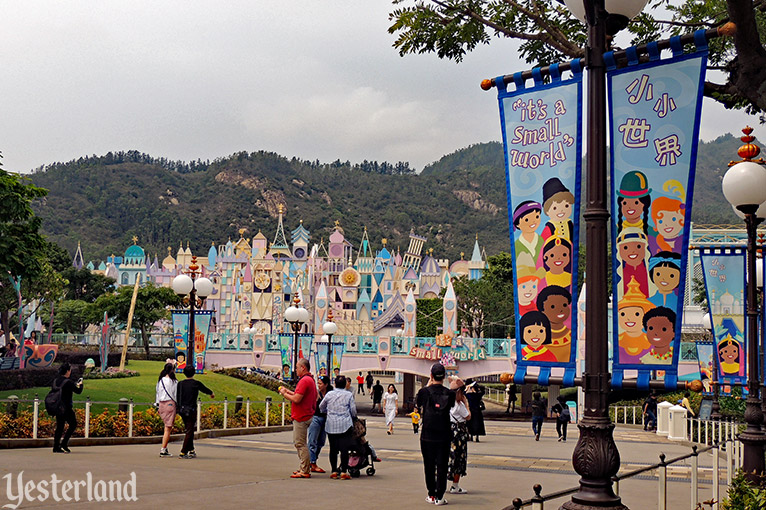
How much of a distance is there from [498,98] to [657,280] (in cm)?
230

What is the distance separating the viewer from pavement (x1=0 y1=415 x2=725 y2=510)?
32.7 ft

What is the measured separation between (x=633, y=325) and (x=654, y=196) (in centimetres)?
108

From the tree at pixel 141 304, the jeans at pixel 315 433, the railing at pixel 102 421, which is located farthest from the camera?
the tree at pixel 141 304

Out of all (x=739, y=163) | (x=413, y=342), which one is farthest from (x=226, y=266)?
(x=739, y=163)

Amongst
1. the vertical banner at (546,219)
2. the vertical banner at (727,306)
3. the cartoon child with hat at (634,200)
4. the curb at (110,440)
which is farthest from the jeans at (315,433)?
the cartoon child with hat at (634,200)

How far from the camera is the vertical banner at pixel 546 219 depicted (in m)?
6.93

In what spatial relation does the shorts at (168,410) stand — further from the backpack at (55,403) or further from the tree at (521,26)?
the tree at (521,26)

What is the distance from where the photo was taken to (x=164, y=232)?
175375 millimetres

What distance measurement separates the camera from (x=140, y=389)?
105 ft

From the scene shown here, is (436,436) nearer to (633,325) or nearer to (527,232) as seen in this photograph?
(527,232)

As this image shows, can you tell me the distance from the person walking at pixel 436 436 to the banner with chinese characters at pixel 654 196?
3621 millimetres

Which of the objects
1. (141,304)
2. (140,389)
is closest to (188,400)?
(140,389)

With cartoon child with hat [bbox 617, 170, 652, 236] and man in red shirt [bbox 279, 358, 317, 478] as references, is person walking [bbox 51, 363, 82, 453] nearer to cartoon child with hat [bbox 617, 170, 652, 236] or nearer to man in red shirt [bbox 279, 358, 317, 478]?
man in red shirt [bbox 279, 358, 317, 478]

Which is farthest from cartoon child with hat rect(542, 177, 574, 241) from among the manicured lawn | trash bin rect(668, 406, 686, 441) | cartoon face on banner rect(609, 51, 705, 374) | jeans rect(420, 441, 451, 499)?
trash bin rect(668, 406, 686, 441)
